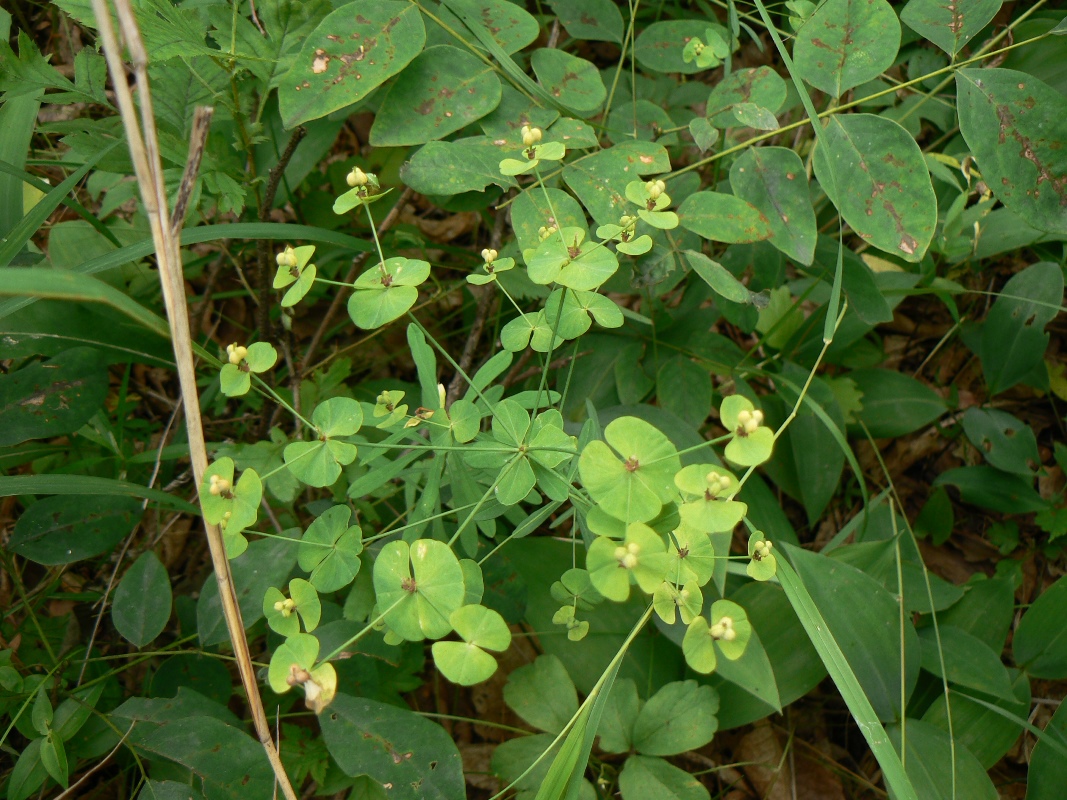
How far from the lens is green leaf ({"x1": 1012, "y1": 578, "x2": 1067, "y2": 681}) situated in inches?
57.0

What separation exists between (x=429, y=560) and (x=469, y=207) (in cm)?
92

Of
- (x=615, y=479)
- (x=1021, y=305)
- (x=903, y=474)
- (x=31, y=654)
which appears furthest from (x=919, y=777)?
(x=31, y=654)

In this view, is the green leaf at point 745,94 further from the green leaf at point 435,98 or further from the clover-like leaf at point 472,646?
the clover-like leaf at point 472,646

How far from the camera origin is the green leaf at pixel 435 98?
1.19 meters

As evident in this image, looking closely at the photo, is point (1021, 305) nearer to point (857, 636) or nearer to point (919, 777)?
point (857, 636)

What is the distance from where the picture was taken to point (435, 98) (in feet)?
3.99

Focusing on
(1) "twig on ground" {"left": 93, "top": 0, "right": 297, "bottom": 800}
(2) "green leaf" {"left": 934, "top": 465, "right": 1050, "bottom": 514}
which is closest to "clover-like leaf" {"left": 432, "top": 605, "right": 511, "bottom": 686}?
(1) "twig on ground" {"left": 93, "top": 0, "right": 297, "bottom": 800}

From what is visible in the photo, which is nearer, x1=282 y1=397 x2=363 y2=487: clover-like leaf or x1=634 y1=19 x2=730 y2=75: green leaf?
x1=282 y1=397 x2=363 y2=487: clover-like leaf

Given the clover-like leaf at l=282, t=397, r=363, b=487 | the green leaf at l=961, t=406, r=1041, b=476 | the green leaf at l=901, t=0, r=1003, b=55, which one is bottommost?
the green leaf at l=961, t=406, r=1041, b=476

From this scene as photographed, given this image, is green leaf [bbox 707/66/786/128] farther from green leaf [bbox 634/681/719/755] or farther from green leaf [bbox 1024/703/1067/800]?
green leaf [bbox 1024/703/1067/800]

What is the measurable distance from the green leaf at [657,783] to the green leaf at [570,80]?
1.18m

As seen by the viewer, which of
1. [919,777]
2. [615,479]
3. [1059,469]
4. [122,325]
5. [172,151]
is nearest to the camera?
[615,479]

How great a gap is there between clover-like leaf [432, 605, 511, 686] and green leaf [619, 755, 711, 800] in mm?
644

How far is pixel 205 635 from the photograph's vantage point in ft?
3.98
